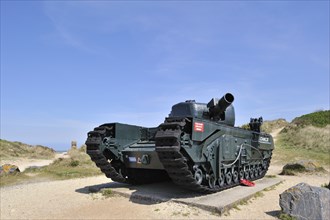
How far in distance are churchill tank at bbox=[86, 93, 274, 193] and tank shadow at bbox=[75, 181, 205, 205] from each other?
425mm

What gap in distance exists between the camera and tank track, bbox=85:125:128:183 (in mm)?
9875

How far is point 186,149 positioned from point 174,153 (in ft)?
1.78

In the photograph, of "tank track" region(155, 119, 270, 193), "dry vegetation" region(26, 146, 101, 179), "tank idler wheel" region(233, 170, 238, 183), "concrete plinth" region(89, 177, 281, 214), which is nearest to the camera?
"tank track" region(155, 119, 270, 193)

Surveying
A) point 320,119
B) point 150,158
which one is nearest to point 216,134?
point 150,158

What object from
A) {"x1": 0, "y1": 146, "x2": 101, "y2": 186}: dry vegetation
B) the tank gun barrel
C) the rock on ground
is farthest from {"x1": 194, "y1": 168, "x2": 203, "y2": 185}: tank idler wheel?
{"x1": 0, "y1": 146, "x2": 101, "y2": 186}: dry vegetation

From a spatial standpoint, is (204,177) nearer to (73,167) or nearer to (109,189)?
(109,189)

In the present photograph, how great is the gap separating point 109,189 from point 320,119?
30.6 meters

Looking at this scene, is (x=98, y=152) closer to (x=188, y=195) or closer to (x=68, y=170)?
(x=188, y=195)

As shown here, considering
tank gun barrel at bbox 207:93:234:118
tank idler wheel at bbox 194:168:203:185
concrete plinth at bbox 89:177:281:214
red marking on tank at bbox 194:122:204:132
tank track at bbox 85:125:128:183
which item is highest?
tank gun barrel at bbox 207:93:234:118

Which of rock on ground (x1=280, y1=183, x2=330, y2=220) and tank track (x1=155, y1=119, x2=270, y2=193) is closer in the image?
rock on ground (x1=280, y1=183, x2=330, y2=220)

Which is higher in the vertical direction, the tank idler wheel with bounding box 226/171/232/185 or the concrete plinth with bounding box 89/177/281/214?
the tank idler wheel with bounding box 226/171/232/185

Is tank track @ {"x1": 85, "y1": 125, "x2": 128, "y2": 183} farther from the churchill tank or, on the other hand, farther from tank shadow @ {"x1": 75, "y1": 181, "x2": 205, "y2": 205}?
tank shadow @ {"x1": 75, "y1": 181, "x2": 205, "y2": 205}

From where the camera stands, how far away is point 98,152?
977cm

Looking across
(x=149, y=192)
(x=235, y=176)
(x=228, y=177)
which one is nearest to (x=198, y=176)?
(x=149, y=192)
